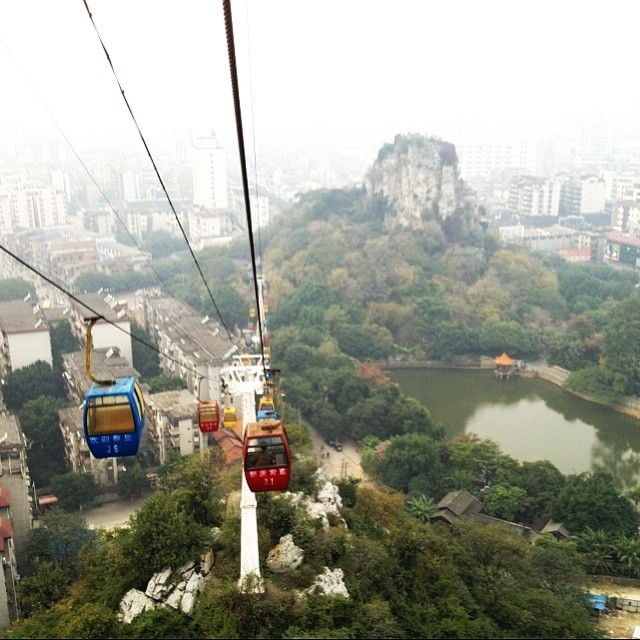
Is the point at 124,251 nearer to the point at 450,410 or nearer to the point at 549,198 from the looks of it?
the point at 450,410

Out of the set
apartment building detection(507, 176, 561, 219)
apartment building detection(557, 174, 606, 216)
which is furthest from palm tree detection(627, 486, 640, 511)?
apartment building detection(557, 174, 606, 216)

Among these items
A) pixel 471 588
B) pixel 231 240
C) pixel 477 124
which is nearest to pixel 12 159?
pixel 231 240

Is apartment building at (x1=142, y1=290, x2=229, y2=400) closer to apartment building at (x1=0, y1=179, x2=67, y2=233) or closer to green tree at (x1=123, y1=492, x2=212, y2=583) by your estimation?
green tree at (x1=123, y1=492, x2=212, y2=583)

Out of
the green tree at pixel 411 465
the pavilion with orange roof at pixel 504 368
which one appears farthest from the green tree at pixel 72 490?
the pavilion with orange roof at pixel 504 368

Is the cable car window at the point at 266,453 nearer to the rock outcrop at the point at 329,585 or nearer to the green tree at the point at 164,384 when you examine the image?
the rock outcrop at the point at 329,585

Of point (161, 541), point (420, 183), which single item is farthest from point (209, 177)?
point (161, 541)

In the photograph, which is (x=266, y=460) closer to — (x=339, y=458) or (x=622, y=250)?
(x=339, y=458)
